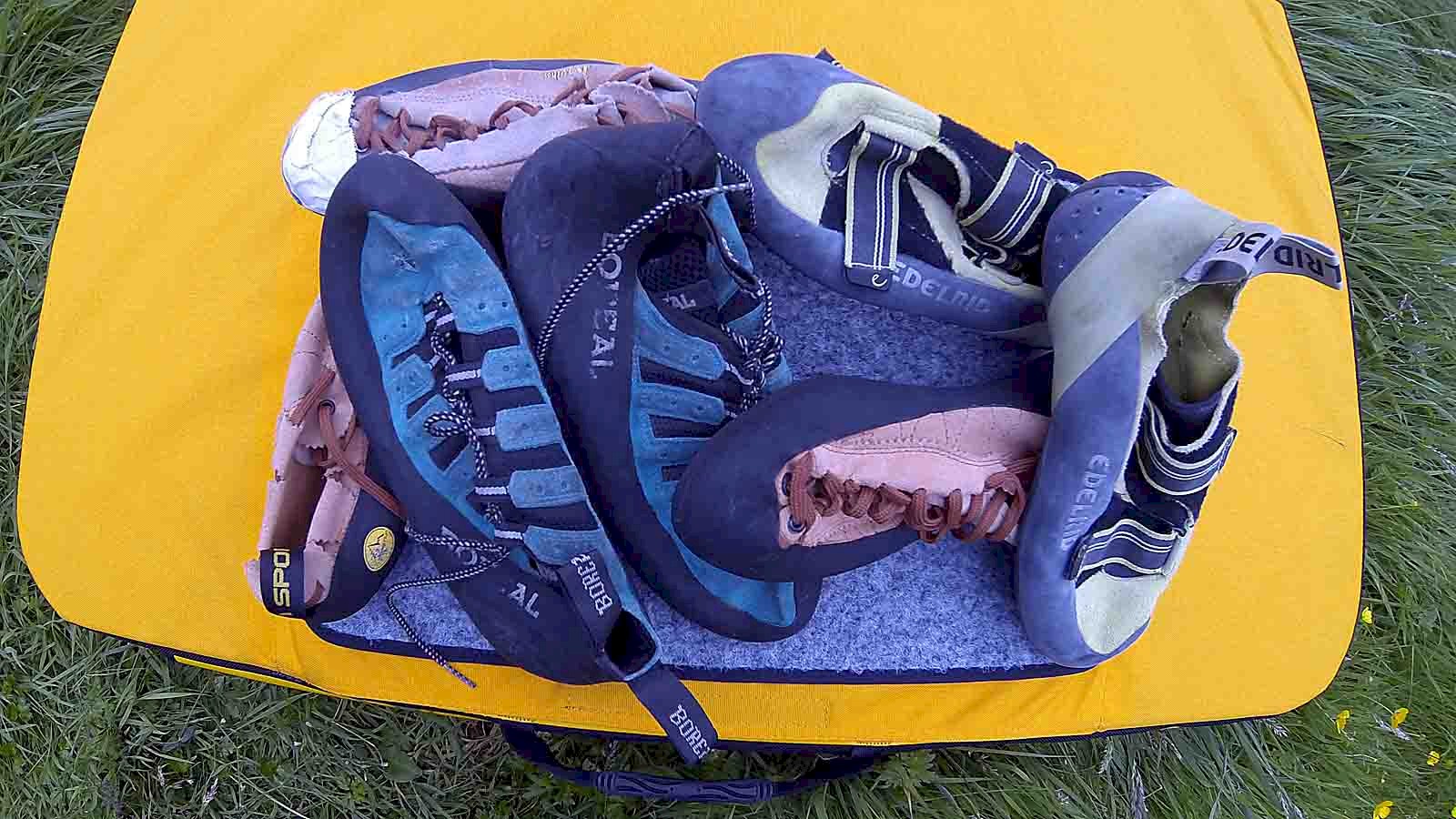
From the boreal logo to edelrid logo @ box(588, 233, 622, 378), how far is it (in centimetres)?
28

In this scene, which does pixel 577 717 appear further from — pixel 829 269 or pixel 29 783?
pixel 29 783

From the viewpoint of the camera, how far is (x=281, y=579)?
2.90 feet

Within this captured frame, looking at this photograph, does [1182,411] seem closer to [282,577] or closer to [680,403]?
[680,403]

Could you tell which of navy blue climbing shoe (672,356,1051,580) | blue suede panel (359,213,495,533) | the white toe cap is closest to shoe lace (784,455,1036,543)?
navy blue climbing shoe (672,356,1051,580)

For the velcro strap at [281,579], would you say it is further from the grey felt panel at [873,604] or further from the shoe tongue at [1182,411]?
the shoe tongue at [1182,411]

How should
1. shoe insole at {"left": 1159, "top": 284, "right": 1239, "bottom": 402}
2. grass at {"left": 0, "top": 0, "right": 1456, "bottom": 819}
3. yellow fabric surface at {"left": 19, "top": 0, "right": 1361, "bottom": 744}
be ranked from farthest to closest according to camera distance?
grass at {"left": 0, "top": 0, "right": 1456, "bottom": 819} < yellow fabric surface at {"left": 19, "top": 0, "right": 1361, "bottom": 744} < shoe insole at {"left": 1159, "top": 284, "right": 1239, "bottom": 402}

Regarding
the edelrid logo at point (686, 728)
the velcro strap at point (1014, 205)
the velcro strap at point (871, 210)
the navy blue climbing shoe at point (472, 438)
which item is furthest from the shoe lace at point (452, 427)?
the velcro strap at point (1014, 205)

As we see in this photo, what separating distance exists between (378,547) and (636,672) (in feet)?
0.96

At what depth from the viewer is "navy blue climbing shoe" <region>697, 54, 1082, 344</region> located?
0.86 meters

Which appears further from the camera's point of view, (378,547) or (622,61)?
(622,61)

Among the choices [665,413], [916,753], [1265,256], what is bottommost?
[916,753]

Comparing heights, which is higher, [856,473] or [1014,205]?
[1014,205]

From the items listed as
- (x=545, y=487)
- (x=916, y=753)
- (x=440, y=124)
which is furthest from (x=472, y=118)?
(x=916, y=753)

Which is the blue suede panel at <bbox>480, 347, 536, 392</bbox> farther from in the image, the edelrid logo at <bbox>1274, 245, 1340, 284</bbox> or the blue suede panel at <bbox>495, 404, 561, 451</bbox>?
the edelrid logo at <bbox>1274, 245, 1340, 284</bbox>
